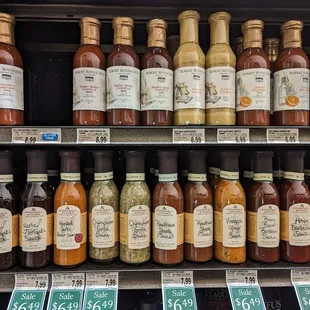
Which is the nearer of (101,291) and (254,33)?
(101,291)

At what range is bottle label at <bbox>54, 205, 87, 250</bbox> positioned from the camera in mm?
964

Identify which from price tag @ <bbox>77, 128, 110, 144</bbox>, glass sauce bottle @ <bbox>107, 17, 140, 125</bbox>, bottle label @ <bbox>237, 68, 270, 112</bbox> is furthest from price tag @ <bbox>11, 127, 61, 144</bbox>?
bottle label @ <bbox>237, 68, 270, 112</bbox>

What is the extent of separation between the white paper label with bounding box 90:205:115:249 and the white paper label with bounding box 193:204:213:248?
0.28 meters

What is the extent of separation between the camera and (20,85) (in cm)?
99

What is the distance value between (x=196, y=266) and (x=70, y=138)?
571 mm

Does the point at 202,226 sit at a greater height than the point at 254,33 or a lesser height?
lesser

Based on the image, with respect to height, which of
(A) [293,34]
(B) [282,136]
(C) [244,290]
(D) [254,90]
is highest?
(A) [293,34]

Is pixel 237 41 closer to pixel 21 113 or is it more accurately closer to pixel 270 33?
pixel 270 33

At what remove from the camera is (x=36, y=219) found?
3.15ft

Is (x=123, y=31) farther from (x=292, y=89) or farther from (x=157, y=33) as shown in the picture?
(x=292, y=89)

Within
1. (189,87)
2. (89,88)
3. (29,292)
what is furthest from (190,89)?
(29,292)

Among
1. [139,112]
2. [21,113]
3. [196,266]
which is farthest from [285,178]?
[21,113]

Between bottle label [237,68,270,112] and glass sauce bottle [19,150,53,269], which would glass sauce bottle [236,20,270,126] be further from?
glass sauce bottle [19,150,53,269]

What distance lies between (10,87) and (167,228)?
2.17ft
